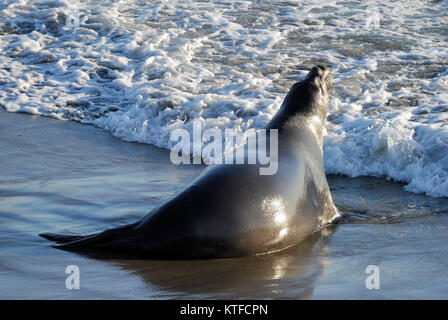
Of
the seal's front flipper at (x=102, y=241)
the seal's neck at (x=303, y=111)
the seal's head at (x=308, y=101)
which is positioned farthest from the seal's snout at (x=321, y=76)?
the seal's front flipper at (x=102, y=241)

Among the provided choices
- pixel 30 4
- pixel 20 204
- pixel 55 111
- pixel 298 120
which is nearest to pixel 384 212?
pixel 298 120

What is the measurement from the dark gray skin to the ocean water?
192 centimetres

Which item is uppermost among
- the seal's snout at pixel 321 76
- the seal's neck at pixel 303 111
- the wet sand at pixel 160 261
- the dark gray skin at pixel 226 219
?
the seal's snout at pixel 321 76

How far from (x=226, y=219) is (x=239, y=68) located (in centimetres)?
594

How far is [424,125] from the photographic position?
6.87m

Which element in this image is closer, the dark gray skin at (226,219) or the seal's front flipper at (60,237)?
the dark gray skin at (226,219)

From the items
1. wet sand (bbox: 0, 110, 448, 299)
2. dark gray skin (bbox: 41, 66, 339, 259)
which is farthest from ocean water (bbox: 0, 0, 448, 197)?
dark gray skin (bbox: 41, 66, 339, 259)

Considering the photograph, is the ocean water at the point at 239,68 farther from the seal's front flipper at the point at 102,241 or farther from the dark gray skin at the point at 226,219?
the seal's front flipper at the point at 102,241

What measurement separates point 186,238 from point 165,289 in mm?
452

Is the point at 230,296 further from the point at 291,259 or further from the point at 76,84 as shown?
the point at 76,84

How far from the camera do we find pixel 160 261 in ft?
12.7

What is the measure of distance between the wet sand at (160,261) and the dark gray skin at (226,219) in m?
0.08

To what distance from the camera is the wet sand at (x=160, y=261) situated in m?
3.49

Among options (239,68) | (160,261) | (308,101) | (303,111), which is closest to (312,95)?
(308,101)
